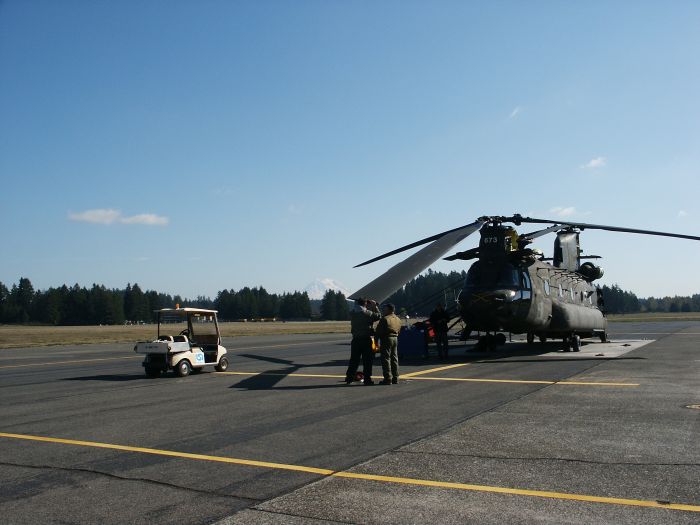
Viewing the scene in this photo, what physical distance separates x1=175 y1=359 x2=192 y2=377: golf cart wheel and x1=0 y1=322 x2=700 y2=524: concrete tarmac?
210cm

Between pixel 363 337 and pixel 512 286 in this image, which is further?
pixel 512 286

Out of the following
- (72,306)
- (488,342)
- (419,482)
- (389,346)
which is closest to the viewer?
(419,482)

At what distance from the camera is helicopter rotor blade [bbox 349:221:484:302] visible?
1420 centimetres

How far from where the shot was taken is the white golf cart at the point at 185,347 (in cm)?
1714

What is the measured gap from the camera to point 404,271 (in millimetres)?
15359

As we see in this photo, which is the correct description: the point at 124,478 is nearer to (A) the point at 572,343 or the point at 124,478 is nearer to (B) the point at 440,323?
(B) the point at 440,323

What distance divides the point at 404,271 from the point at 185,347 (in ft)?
23.2

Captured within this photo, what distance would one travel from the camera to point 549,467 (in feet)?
22.8

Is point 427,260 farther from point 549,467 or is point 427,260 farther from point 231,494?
point 231,494

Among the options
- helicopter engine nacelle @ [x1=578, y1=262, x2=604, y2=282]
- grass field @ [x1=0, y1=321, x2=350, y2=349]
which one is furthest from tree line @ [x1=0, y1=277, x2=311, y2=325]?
helicopter engine nacelle @ [x1=578, y1=262, x2=604, y2=282]

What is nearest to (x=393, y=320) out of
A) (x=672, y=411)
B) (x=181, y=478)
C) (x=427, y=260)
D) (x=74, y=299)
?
(x=427, y=260)

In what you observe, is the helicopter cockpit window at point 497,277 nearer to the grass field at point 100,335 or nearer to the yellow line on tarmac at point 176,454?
the yellow line on tarmac at point 176,454

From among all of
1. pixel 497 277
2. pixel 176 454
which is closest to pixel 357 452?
pixel 176 454

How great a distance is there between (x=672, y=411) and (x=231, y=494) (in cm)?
812
